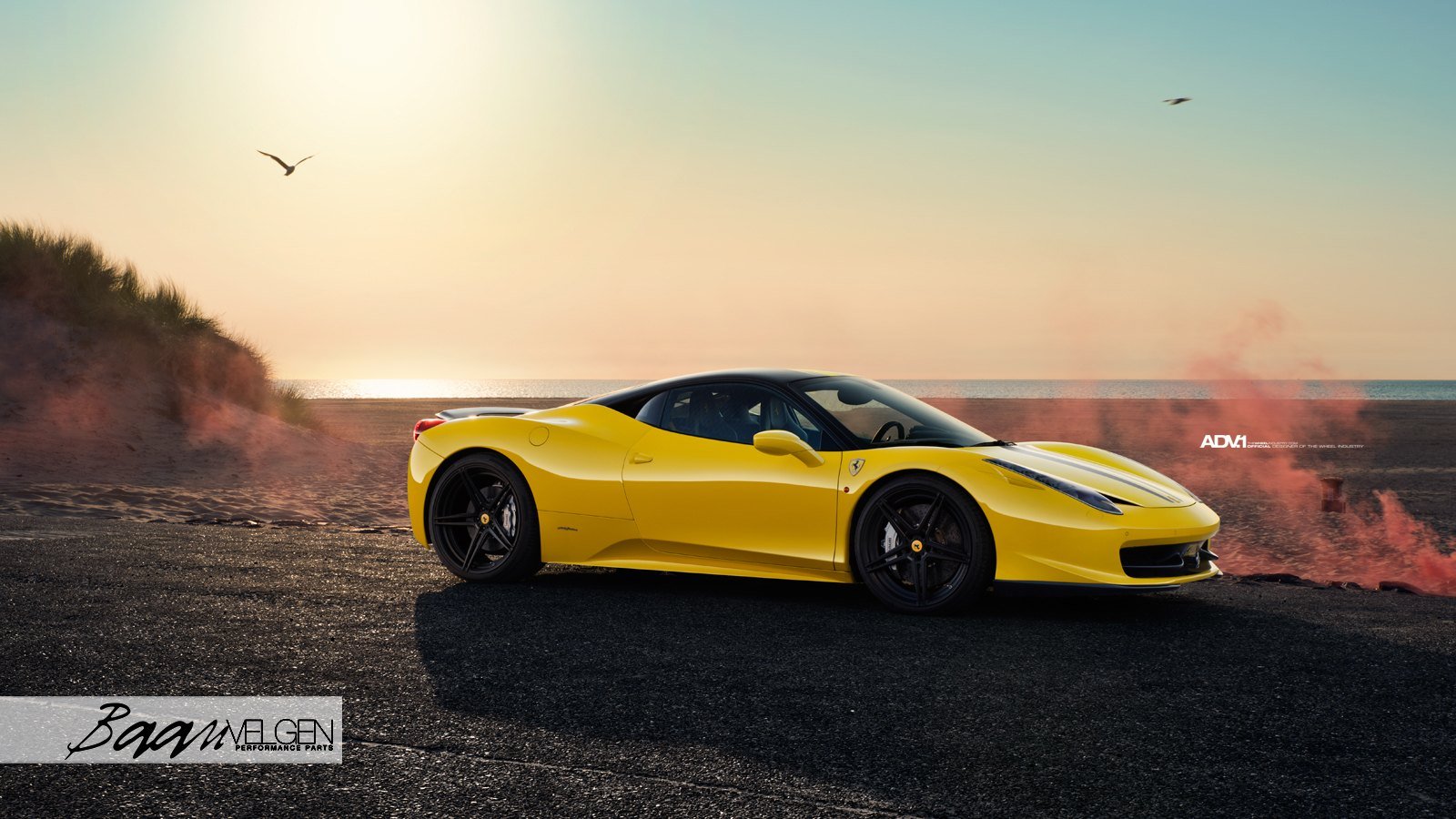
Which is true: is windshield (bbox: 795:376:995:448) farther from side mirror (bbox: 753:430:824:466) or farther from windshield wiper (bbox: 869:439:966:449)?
side mirror (bbox: 753:430:824:466)

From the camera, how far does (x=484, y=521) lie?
7508 mm

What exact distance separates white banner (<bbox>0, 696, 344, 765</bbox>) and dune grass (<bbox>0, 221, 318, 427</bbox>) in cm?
1896

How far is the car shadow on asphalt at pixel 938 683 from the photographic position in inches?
144

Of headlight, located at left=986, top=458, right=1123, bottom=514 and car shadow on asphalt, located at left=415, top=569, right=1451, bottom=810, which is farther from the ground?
headlight, located at left=986, top=458, right=1123, bottom=514

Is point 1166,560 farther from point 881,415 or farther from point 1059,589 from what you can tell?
point 881,415

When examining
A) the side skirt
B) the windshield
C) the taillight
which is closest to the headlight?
the side skirt

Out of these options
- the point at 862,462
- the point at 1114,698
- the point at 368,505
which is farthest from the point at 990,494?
the point at 368,505

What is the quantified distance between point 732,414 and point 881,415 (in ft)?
3.07

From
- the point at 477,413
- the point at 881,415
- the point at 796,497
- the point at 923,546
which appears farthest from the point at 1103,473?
the point at 477,413

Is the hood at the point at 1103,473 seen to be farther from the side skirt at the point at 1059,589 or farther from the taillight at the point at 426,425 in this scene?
the taillight at the point at 426,425

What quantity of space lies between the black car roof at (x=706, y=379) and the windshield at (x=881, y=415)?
0.11m

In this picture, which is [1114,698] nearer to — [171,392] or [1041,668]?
[1041,668]

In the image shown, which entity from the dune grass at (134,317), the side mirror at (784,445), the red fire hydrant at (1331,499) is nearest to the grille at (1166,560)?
the side mirror at (784,445)

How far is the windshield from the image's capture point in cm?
689
